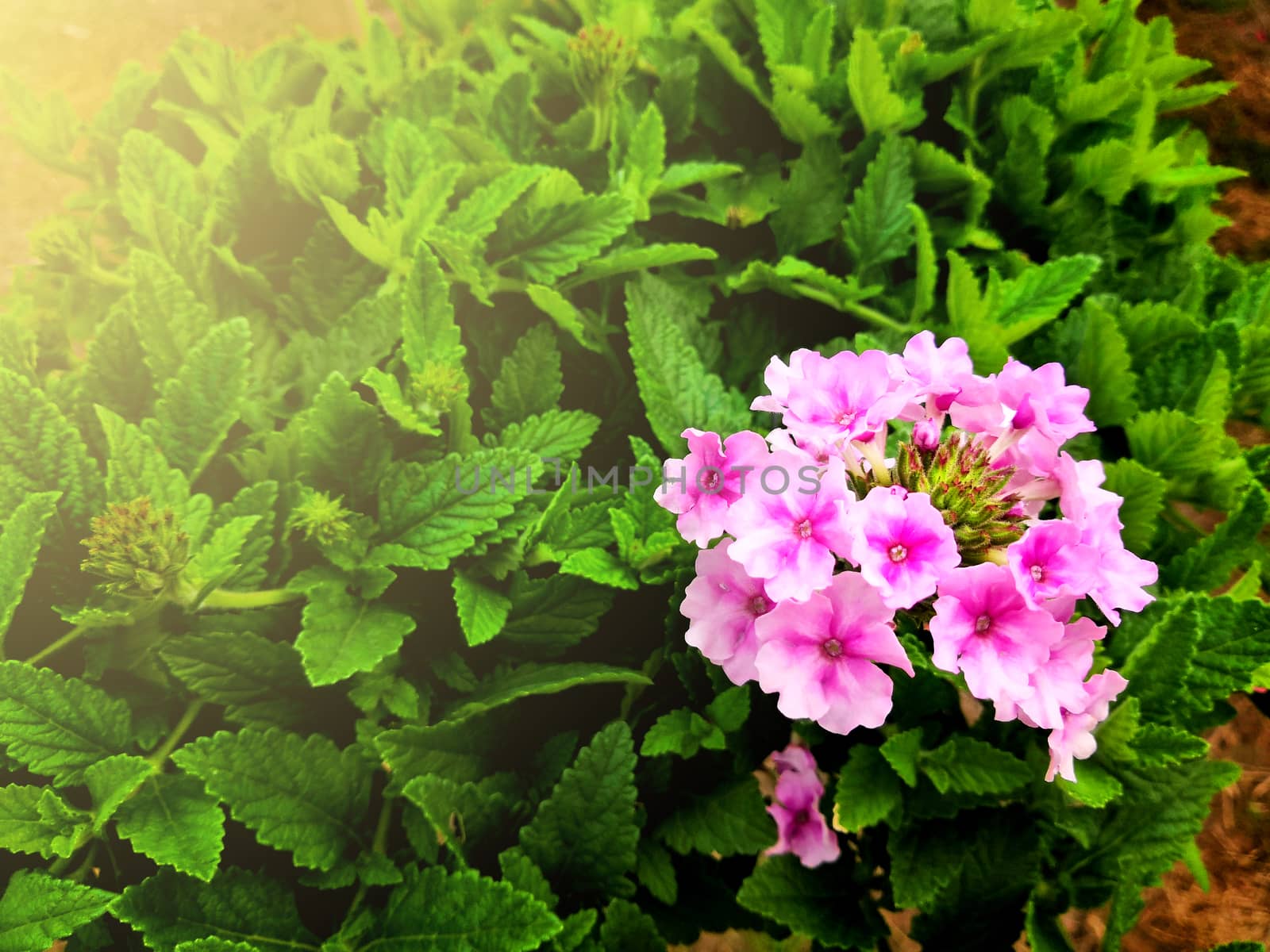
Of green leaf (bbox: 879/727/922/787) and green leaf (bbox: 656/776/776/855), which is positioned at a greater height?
green leaf (bbox: 879/727/922/787)

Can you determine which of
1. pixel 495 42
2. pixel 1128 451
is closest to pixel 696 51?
pixel 495 42

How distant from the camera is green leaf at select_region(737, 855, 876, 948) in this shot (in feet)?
4.69

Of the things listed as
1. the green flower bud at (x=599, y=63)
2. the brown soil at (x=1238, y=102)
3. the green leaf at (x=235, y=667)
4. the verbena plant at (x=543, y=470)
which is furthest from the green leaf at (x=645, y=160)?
the brown soil at (x=1238, y=102)

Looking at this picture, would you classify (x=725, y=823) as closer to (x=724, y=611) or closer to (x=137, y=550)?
(x=724, y=611)

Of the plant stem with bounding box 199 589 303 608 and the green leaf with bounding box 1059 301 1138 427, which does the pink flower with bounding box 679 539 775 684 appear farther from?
the green leaf with bounding box 1059 301 1138 427

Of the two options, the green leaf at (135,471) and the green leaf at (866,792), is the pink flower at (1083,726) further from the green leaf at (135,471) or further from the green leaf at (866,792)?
the green leaf at (135,471)

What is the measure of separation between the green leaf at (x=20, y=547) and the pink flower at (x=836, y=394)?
110 centimetres

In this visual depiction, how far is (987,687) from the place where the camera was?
95 centimetres

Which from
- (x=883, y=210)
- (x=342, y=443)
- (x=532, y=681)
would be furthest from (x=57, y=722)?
(x=883, y=210)

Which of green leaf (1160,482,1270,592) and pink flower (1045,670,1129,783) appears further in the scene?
green leaf (1160,482,1270,592)

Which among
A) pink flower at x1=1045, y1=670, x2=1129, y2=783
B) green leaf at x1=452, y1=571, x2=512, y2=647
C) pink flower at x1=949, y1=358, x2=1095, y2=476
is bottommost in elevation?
pink flower at x1=1045, y1=670, x2=1129, y2=783

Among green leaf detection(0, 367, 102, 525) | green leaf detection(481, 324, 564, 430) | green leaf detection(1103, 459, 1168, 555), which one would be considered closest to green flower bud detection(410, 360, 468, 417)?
green leaf detection(481, 324, 564, 430)

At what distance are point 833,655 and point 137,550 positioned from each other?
960 millimetres

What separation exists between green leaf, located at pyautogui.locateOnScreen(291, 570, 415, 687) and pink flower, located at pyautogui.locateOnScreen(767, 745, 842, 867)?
87 centimetres
